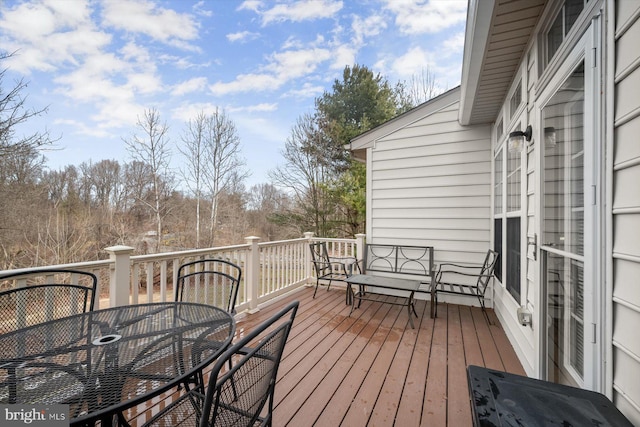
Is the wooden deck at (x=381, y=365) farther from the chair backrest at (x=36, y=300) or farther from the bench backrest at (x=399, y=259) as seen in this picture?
the chair backrest at (x=36, y=300)

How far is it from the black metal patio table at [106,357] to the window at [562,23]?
263 centimetres

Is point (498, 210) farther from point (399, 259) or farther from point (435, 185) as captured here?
point (399, 259)

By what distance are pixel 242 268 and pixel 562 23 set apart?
4.22m

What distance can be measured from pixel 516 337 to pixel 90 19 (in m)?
10.9

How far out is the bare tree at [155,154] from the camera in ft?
31.3

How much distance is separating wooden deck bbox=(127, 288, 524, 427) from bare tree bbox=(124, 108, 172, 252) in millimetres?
8211

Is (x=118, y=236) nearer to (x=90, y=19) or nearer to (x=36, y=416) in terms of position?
(x=90, y=19)

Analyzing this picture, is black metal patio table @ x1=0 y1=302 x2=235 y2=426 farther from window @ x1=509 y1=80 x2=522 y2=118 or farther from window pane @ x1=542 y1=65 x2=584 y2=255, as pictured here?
window @ x1=509 y1=80 x2=522 y2=118

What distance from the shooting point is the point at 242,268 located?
4066 millimetres

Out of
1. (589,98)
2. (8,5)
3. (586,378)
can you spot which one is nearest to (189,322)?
(586,378)

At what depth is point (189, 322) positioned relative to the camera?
1544mm

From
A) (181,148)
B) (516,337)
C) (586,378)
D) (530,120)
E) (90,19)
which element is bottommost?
(516,337)

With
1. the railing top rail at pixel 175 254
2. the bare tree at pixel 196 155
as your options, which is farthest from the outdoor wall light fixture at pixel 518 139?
the bare tree at pixel 196 155

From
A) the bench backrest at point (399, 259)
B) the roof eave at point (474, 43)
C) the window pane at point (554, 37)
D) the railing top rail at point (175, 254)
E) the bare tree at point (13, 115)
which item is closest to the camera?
the window pane at point (554, 37)
